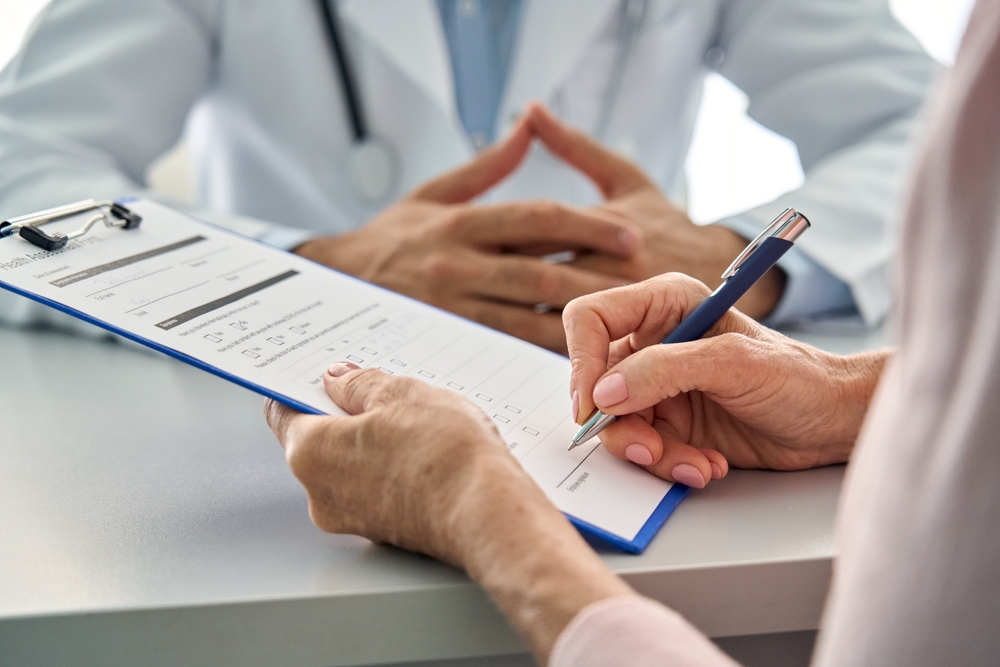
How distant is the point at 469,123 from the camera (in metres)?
1.12

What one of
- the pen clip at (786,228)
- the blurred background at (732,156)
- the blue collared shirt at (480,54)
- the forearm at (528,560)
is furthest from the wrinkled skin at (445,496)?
the blurred background at (732,156)

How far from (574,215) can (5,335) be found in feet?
1.76

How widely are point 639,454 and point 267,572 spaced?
0.64ft

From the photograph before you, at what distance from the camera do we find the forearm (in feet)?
0.96

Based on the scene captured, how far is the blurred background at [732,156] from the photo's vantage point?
1.20 metres

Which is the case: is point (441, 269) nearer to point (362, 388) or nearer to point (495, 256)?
point (495, 256)

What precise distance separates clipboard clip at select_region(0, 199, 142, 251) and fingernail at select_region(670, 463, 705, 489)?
0.38 metres

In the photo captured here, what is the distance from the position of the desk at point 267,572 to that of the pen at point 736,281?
0.21 feet

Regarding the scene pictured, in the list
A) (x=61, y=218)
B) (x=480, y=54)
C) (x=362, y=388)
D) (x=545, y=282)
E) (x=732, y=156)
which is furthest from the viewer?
(x=732, y=156)

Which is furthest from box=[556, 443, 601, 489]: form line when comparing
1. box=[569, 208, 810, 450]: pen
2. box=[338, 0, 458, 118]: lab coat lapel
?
box=[338, 0, 458, 118]: lab coat lapel

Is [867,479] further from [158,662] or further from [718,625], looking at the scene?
[158,662]

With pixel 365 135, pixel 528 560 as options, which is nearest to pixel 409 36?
pixel 365 135

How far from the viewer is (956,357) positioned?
22cm

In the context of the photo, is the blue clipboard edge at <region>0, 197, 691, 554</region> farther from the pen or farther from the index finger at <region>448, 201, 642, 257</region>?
the index finger at <region>448, 201, 642, 257</region>
